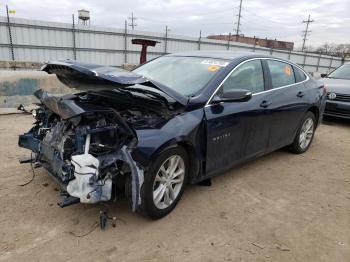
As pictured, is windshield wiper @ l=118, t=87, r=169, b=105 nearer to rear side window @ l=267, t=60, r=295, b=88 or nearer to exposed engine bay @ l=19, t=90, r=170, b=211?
exposed engine bay @ l=19, t=90, r=170, b=211

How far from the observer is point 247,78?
13.1 feet

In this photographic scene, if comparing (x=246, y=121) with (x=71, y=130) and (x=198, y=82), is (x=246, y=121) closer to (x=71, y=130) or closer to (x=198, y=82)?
(x=198, y=82)

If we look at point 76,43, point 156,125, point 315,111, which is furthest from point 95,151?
point 76,43

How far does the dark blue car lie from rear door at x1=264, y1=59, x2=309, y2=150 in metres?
0.03

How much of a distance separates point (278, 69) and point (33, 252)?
3892 mm

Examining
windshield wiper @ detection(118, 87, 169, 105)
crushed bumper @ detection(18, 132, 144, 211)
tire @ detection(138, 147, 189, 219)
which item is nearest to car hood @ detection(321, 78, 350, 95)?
tire @ detection(138, 147, 189, 219)

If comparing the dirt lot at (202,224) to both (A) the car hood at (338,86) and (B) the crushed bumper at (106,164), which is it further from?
(A) the car hood at (338,86)

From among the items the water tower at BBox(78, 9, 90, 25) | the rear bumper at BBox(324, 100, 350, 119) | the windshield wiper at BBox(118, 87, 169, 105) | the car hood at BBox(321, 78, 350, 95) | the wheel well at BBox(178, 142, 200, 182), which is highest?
the water tower at BBox(78, 9, 90, 25)

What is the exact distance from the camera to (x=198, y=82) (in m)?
3.58

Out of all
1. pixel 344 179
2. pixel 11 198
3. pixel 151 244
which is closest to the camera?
pixel 151 244

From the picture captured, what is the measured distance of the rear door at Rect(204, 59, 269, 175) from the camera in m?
3.41

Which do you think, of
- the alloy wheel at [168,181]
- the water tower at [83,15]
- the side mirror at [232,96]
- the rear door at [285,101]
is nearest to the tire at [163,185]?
the alloy wheel at [168,181]

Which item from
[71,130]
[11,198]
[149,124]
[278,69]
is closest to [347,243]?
[149,124]

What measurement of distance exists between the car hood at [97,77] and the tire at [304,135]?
284cm
